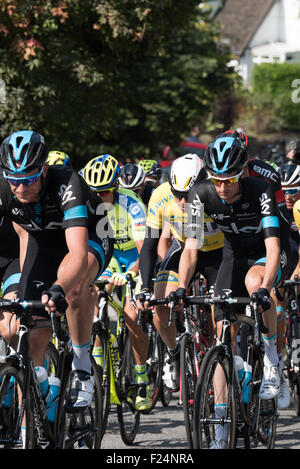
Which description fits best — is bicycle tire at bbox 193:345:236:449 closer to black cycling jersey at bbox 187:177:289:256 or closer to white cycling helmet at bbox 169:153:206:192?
black cycling jersey at bbox 187:177:289:256

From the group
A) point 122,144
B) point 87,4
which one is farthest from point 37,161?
point 122,144

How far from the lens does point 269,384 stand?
6367 mm

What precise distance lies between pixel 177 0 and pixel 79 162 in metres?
5.66

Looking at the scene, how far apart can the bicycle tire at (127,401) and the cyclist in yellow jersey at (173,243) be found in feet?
1.09

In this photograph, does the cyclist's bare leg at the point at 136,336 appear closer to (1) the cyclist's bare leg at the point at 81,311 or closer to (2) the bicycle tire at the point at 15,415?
(1) the cyclist's bare leg at the point at 81,311

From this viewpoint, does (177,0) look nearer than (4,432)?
No

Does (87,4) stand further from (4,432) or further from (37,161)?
(4,432)

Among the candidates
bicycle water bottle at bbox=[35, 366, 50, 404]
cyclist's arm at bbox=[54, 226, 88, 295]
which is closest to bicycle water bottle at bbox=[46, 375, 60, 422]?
bicycle water bottle at bbox=[35, 366, 50, 404]

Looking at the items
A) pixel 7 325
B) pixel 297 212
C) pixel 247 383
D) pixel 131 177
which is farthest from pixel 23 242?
pixel 131 177

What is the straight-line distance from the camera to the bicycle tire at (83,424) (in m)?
5.34

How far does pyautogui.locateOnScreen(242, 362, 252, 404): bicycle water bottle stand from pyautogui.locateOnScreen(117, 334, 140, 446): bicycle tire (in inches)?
53.5

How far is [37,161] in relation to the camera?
5199 millimetres

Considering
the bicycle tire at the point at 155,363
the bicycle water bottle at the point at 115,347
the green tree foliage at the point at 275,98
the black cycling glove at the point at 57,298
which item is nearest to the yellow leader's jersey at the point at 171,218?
the bicycle water bottle at the point at 115,347

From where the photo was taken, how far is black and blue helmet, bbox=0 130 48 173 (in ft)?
17.0
